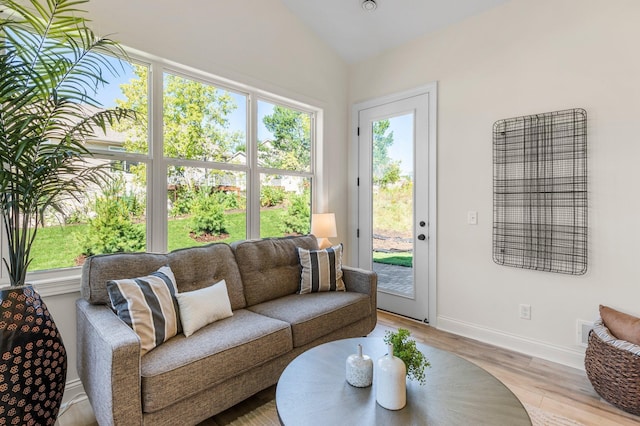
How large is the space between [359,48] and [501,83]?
159 centimetres

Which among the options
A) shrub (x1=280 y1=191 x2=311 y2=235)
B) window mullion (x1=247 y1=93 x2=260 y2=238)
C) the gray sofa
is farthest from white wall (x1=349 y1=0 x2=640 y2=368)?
window mullion (x1=247 y1=93 x2=260 y2=238)

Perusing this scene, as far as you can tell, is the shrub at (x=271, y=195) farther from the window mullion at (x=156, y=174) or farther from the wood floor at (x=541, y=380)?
the wood floor at (x=541, y=380)

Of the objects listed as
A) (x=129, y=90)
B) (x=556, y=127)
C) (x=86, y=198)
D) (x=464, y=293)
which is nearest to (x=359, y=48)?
(x=556, y=127)

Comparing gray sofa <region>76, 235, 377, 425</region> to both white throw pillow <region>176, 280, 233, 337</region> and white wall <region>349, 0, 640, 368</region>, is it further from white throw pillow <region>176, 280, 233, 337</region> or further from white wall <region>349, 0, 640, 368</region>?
white wall <region>349, 0, 640, 368</region>

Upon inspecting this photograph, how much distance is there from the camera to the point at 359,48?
144 inches

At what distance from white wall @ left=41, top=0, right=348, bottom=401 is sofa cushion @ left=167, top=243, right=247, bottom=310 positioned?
641 mm

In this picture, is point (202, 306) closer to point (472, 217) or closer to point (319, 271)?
point (319, 271)

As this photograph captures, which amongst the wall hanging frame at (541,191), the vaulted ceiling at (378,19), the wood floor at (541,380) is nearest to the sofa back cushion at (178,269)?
the wood floor at (541,380)

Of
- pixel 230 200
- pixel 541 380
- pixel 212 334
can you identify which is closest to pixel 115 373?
pixel 212 334

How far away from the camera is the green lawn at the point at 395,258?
11.3 ft

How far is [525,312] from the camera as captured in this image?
2.71 m

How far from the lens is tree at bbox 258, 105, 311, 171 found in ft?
10.9

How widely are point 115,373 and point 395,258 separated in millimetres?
2798

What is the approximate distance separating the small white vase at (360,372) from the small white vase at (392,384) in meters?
0.12
